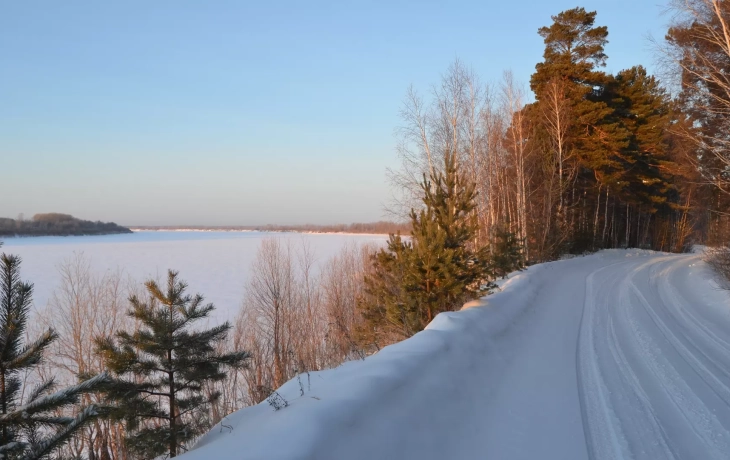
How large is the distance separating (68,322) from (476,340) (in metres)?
16.6

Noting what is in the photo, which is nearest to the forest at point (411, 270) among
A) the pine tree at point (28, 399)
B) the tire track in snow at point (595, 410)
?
the pine tree at point (28, 399)

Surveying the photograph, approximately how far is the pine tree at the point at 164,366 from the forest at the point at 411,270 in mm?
24

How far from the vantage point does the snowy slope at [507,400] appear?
339 cm

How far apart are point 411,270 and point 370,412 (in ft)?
19.3

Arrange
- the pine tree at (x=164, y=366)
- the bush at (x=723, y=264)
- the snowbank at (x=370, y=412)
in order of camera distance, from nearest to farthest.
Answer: the snowbank at (x=370, y=412), the pine tree at (x=164, y=366), the bush at (x=723, y=264)

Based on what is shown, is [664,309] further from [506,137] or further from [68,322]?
[68,322]

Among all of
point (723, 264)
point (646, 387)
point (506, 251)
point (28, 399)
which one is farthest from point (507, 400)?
point (723, 264)

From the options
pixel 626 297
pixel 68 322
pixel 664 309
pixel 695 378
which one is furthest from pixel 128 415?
pixel 68 322

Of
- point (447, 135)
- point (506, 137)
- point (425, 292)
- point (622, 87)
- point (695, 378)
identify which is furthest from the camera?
point (622, 87)

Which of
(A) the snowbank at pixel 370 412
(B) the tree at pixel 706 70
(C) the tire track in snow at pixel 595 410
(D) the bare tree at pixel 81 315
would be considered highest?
(B) the tree at pixel 706 70

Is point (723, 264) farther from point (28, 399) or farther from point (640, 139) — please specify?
point (640, 139)

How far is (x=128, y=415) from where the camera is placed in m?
5.15

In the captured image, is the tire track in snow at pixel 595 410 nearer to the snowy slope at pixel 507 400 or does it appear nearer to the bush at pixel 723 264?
the snowy slope at pixel 507 400

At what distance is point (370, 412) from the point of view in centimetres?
366
